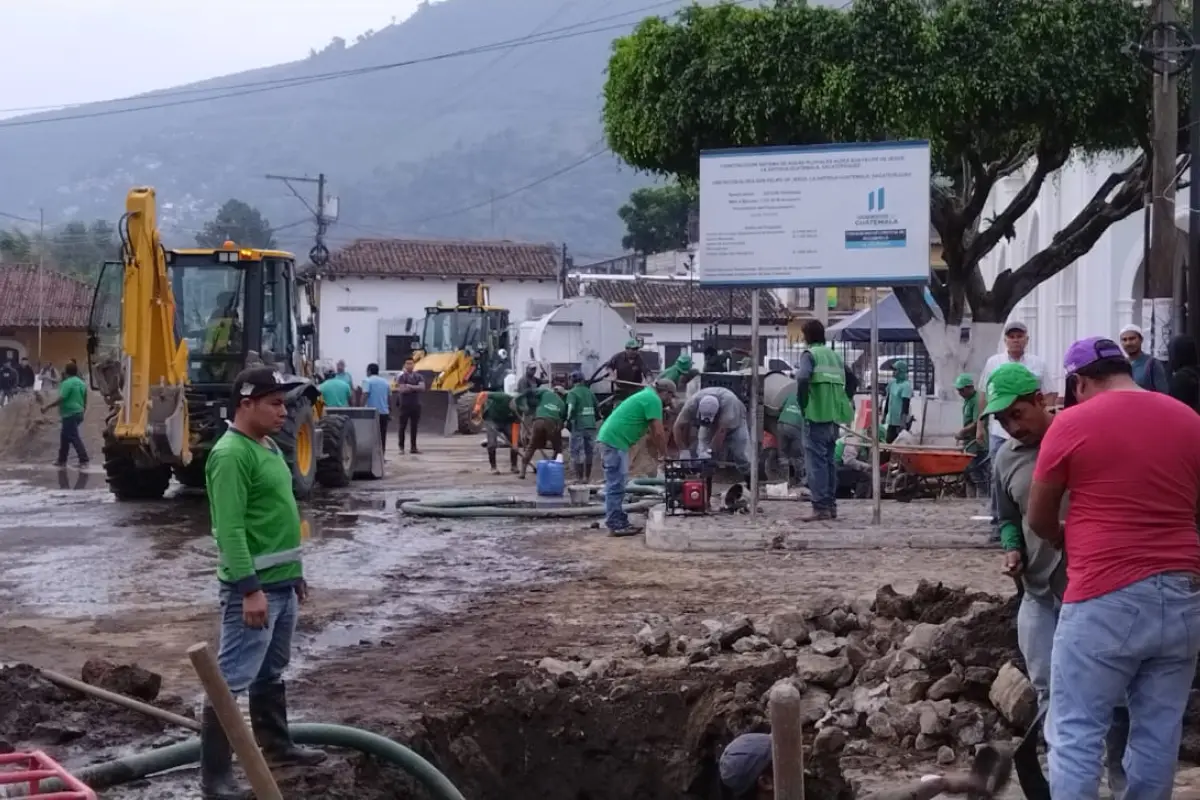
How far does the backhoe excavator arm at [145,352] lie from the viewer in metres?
16.4

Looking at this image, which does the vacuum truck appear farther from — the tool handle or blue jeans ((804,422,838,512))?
the tool handle

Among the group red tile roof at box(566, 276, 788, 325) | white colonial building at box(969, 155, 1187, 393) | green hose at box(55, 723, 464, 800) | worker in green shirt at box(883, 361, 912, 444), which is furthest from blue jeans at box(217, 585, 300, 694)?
red tile roof at box(566, 276, 788, 325)

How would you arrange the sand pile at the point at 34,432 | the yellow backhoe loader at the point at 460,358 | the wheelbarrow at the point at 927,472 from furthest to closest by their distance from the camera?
the yellow backhoe loader at the point at 460,358, the sand pile at the point at 34,432, the wheelbarrow at the point at 927,472

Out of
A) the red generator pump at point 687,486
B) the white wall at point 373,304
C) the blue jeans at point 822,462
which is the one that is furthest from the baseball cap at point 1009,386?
the white wall at point 373,304

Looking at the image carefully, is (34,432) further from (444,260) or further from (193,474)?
(444,260)

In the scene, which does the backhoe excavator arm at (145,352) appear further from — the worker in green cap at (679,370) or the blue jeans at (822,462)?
the blue jeans at (822,462)

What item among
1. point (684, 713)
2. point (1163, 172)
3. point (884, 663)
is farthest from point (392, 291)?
point (884, 663)

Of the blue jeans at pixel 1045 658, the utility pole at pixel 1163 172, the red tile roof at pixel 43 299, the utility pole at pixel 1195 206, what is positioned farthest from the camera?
the red tile roof at pixel 43 299

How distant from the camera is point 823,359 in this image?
13703 millimetres

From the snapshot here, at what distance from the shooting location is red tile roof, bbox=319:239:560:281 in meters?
60.5

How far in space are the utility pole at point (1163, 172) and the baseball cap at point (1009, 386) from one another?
752 centimetres

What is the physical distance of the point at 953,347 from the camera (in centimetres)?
2158

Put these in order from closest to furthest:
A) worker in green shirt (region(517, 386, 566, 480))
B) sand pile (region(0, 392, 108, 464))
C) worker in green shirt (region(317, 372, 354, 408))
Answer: worker in green shirt (region(517, 386, 566, 480)), worker in green shirt (region(317, 372, 354, 408)), sand pile (region(0, 392, 108, 464))

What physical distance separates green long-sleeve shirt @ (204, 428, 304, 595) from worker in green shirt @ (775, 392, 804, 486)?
12558 mm
